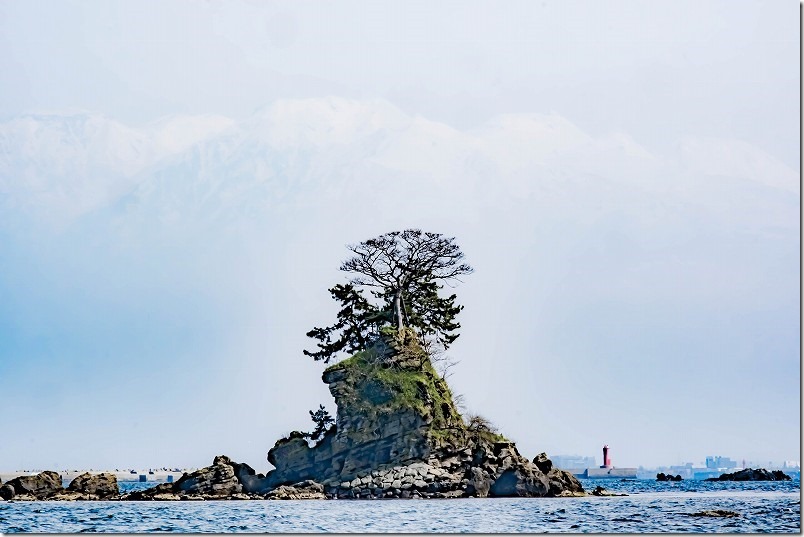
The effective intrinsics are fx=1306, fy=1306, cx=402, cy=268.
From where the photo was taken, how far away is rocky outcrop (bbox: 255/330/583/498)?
196 feet

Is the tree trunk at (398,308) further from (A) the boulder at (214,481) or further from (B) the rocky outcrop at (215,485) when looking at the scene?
(A) the boulder at (214,481)

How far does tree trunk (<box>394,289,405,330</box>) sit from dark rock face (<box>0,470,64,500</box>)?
18766 millimetres

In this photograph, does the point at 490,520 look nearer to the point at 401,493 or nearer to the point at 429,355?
the point at 401,493

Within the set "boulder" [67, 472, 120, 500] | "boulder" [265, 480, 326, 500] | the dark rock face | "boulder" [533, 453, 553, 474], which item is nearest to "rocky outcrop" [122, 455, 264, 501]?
"boulder" [67, 472, 120, 500]

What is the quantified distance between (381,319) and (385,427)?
697 centimetres

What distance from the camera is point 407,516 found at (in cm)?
4925

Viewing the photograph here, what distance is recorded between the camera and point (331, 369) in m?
63.1

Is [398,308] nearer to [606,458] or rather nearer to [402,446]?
[402,446]

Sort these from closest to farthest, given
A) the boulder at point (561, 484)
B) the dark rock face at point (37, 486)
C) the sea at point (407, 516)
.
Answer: the sea at point (407, 516)
the boulder at point (561, 484)
the dark rock face at point (37, 486)

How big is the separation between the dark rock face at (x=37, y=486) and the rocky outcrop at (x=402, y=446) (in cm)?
1022

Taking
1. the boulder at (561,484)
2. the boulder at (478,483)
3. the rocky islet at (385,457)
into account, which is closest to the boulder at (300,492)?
the rocky islet at (385,457)

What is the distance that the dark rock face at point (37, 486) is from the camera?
6419cm

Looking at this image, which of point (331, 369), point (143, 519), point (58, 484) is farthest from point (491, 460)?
point (58, 484)

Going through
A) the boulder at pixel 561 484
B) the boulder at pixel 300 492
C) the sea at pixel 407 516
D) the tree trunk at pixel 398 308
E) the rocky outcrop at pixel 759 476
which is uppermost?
the tree trunk at pixel 398 308
